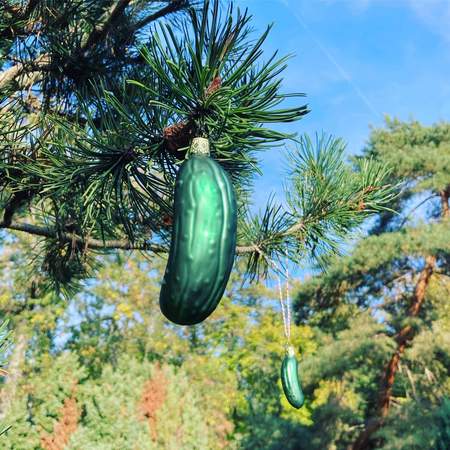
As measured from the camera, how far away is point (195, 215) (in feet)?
3.05

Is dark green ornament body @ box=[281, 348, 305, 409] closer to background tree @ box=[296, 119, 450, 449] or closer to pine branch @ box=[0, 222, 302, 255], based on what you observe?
pine branch @ box=[0, 222, 302, 255]

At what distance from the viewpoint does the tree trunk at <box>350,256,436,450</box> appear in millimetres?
9281

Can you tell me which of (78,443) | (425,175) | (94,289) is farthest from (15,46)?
(94,289)

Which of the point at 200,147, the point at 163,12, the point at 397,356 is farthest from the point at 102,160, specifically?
the point at 397,356

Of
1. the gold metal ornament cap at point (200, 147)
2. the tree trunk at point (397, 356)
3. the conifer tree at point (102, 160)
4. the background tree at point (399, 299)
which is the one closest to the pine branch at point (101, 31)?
the conifer tree at point (102, 160)

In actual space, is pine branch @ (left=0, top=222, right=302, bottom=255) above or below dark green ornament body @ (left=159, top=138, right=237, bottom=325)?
above

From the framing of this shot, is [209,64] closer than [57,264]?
Yes

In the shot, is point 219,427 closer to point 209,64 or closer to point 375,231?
point 375,231

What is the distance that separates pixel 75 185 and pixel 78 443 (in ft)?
15.9

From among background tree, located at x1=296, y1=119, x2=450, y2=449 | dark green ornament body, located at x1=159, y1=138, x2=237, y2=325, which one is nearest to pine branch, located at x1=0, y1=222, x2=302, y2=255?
dark green ornament body, located at x1=159, y1=138, x2=237, y2=325

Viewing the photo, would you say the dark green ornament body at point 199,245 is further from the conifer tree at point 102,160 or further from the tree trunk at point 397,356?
the tree trunk at point 397,356

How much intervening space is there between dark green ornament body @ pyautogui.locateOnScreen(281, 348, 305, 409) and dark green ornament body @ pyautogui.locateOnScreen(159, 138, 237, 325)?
891mm

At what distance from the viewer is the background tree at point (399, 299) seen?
8.35 metres

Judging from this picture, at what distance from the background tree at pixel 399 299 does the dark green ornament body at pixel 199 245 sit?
283 inches
